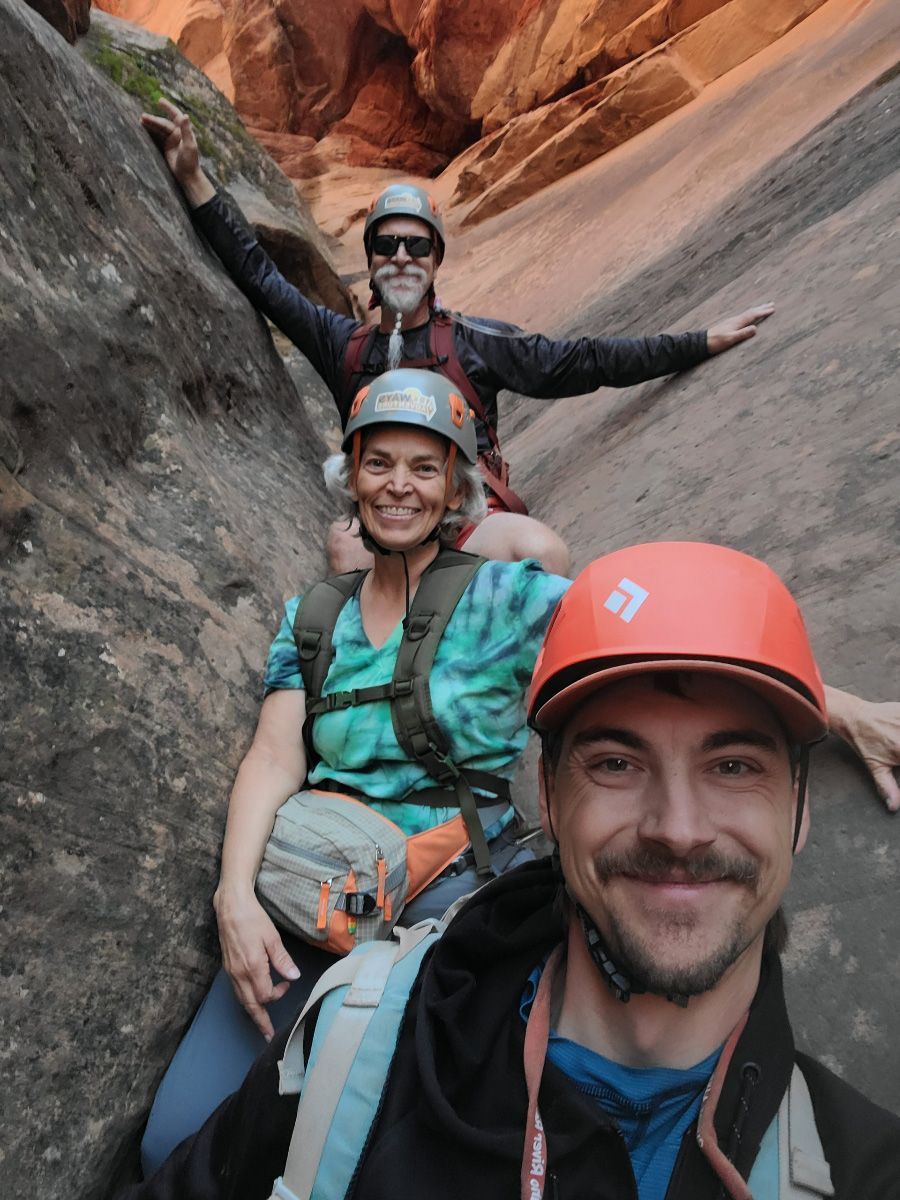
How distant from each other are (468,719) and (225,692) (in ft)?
3.42

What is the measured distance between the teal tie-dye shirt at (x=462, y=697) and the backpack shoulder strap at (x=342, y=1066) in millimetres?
997

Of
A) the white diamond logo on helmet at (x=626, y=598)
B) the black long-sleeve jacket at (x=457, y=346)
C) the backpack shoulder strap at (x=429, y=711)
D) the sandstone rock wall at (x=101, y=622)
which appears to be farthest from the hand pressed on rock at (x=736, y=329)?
the white diamond logo on helmet at (x=626, y=598)

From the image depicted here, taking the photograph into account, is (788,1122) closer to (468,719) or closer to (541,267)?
(468,719)

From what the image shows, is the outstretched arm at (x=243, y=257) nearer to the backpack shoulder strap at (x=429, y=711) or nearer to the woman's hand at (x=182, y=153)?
the woman's hand at (x=182, y=153)

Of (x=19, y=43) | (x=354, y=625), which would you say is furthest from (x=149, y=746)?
(x=19, y=43)

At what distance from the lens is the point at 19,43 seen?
3.74m

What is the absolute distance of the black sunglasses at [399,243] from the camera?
575 cm

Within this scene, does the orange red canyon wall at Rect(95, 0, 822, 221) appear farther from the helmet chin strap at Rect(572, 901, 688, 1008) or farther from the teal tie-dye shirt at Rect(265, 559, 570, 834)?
the helmet chin strap at Rect(572, 901, 688, 1008)

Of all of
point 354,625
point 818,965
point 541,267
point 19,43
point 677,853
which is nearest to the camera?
point 677,853

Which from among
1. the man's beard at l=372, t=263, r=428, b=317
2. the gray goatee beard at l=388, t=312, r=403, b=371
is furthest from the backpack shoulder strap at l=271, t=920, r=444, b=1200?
the man's beard at l=372, t=263, r=428, b=317

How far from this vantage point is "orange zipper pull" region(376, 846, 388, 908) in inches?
107

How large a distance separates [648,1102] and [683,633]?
3.20ft

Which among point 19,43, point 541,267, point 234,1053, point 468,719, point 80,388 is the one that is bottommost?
point 541,267

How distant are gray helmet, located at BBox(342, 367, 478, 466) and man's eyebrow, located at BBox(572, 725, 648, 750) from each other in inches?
74.7
